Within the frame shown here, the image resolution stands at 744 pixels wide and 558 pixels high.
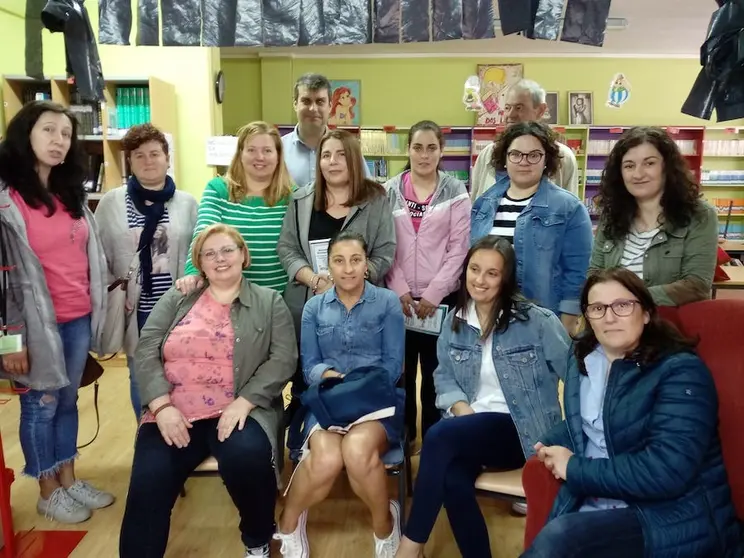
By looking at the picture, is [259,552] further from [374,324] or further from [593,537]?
[593,537]

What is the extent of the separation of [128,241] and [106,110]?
2.32 meters

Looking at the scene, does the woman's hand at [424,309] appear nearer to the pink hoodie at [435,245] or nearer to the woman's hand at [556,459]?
the pink hoodie at [435,245]

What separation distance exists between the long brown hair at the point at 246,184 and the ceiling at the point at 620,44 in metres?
4.26

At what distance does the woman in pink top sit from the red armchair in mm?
1747

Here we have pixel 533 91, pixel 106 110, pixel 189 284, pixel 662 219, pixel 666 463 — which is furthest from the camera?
pixel 106 110

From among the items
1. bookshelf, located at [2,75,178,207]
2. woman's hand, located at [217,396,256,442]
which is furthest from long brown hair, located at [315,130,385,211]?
bookshelf, located at [2,75,178,207]

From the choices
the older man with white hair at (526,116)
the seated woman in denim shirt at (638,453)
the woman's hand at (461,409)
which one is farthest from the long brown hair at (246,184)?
the seated woman in denim shirt at (638,453)

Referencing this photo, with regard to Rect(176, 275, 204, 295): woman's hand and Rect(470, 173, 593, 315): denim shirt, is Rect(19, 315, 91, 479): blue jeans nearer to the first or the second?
Rect(176, 275, 204, 295): woman's hand

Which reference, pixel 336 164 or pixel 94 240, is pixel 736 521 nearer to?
pixel 336 164

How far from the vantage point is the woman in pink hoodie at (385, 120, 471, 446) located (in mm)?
2527

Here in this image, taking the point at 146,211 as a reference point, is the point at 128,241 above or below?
below

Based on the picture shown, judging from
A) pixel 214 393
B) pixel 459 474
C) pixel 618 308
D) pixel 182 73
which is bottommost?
pixel 459 474

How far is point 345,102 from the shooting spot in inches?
310

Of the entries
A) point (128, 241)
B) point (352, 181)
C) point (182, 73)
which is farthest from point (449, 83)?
point (128, 241)
